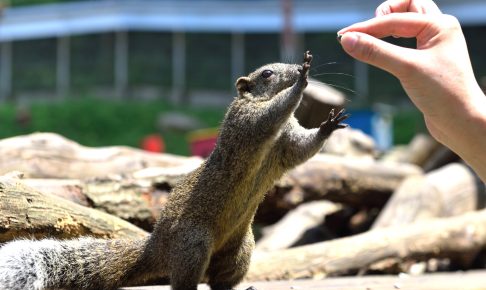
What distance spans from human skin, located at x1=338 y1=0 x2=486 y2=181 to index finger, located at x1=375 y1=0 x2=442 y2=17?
0.20m

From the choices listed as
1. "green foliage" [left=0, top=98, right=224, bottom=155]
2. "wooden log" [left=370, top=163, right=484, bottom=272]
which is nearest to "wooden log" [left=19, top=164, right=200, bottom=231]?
"wooden log" [left=370, top=163, right=484, bottom=272]

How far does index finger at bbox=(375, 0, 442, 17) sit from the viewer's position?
2467 millimetres

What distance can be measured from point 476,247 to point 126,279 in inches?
121

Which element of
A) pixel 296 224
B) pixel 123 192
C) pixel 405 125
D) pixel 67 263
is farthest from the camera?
pixel 405 125

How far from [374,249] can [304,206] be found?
6.13 ft

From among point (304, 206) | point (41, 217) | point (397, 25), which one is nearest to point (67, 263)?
point (41, 217)

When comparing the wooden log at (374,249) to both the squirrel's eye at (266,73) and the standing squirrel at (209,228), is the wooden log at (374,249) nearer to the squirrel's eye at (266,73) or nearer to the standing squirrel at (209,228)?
the standing squirrel at (209,228)

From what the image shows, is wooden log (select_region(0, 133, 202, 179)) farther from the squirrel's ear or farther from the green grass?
the green grass

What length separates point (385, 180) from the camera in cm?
620

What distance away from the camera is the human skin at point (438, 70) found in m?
2.12

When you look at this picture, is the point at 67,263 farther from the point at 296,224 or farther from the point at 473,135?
the point at 296,224

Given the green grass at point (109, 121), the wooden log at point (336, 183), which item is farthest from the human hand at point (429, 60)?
the green grass at point (109, 121)

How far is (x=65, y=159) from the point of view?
16.3 feet

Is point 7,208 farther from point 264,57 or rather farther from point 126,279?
point 264,57
